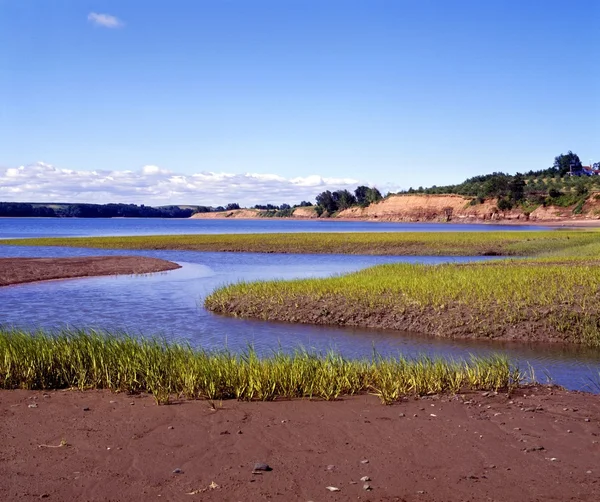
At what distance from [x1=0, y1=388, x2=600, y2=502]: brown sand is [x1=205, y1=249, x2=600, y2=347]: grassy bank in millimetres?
6688

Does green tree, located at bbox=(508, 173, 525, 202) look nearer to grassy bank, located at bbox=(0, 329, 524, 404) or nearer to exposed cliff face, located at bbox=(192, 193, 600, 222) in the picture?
exposed cliff face, located at bbox=(192, 193, 600, 222)

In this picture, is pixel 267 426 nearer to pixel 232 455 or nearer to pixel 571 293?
pixel 232 455

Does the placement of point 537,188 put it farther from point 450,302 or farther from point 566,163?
point 450,302

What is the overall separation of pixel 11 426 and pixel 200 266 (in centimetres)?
3029

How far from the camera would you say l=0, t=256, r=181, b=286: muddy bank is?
29.8m

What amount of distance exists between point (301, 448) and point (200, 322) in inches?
460

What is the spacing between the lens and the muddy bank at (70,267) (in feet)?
97.8

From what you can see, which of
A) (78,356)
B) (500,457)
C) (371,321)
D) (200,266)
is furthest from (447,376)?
(200,266)

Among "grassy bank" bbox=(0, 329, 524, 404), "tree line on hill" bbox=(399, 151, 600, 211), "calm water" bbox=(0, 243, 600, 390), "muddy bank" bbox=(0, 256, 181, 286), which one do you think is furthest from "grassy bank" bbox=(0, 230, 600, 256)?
"tree line on hill" bbox=(399, 151, 600, 211)

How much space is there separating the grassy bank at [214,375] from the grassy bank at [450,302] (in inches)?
223

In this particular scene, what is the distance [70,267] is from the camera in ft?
109

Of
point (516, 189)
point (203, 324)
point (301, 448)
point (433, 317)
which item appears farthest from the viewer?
point (516, 189)

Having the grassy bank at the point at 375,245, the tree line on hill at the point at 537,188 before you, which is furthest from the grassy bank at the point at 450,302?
A: the tree line on hill at the point at 537,188

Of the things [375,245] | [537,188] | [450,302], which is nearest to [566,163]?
[537,188]
